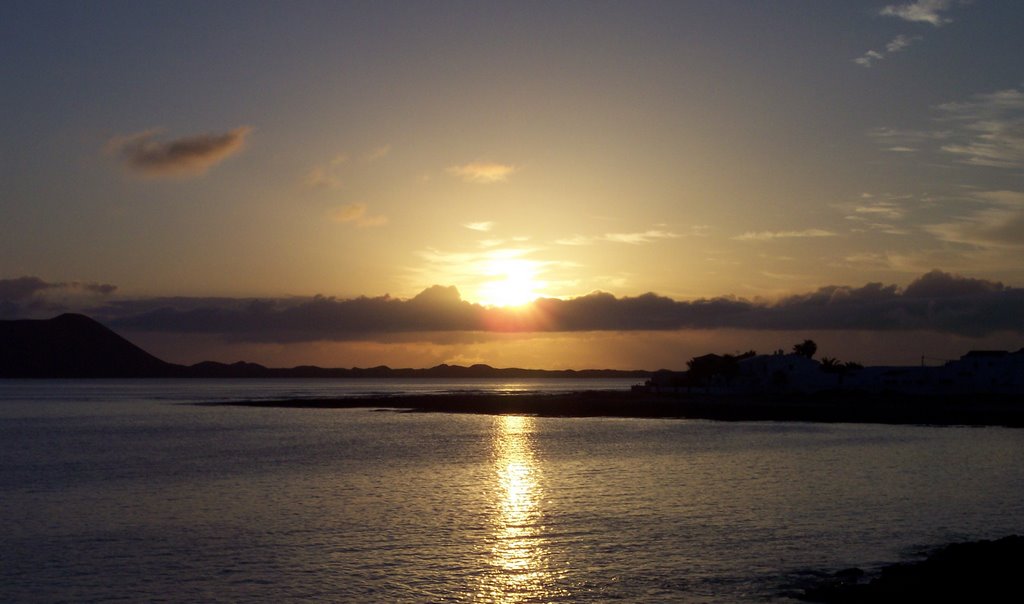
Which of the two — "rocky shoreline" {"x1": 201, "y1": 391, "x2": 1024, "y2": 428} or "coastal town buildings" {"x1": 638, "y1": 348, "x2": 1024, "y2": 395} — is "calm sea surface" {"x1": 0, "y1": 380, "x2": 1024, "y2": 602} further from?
"coastal town buildings" {"x1": 638, "y1": 348, "x2": 1024, "y2": 395}

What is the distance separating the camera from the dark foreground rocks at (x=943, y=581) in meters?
23.5

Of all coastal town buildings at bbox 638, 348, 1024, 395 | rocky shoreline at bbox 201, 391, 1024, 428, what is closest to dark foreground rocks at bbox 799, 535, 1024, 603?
rocky shoreline at bbox 201, 391, 1024, 428

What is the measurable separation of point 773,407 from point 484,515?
359 ft

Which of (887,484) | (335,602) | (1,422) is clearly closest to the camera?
(335,602)

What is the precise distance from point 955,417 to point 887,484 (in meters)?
72.4

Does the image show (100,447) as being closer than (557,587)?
No

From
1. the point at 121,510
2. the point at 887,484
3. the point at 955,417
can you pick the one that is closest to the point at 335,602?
the point at 121,510

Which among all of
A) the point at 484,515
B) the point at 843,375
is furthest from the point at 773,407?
the point at 484,515

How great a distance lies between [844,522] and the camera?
124ft

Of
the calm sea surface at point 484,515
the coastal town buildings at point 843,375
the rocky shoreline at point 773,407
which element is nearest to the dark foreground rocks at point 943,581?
the calm sea surface at point 484,515

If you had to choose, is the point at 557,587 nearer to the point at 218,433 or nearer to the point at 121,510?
the point at 121,510

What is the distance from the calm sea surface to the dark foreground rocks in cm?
168

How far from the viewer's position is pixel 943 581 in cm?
2436

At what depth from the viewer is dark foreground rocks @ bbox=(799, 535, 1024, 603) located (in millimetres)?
23547
